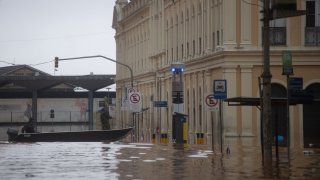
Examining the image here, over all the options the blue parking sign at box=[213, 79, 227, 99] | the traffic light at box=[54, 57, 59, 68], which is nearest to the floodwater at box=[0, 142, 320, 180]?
the blue parking sign at box=[213, 79, 227, 99]

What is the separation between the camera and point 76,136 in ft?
188

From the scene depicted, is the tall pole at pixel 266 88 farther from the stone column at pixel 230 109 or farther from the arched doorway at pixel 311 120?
the arched doorway at pixel 311 120

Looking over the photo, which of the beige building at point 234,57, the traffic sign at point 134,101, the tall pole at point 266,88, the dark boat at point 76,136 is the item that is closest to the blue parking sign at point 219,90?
the beige building at point 234,57

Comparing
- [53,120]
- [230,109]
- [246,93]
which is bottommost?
[53,120]

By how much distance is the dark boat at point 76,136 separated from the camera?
56938 mm

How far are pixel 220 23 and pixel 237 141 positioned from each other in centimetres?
776

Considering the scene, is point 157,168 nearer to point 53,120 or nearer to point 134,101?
point 134,101

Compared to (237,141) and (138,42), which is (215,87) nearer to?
(237,141)

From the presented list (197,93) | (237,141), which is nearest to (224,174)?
(237,141)

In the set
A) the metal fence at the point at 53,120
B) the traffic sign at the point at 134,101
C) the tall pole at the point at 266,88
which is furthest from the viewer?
the metal fence at the point at 53,120

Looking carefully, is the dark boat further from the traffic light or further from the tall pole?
the tall pole

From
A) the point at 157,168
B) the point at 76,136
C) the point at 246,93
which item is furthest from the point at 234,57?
the point at 157,168

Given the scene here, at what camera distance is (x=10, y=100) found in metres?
121

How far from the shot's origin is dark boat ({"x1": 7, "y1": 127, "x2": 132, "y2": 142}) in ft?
187
